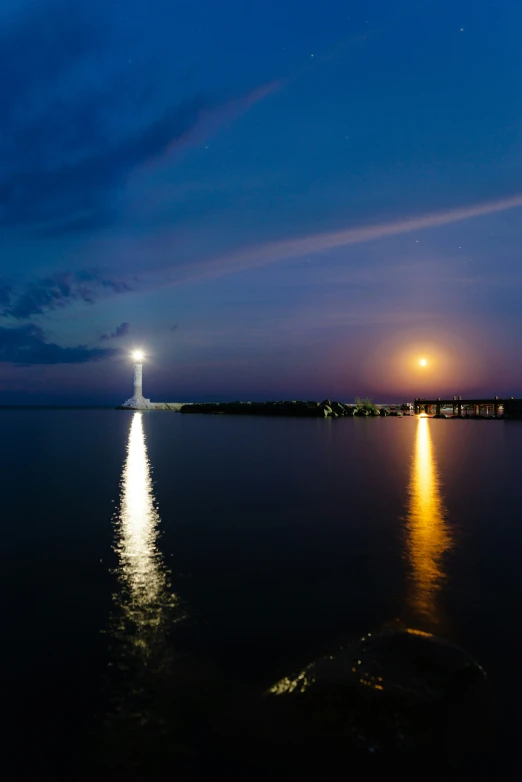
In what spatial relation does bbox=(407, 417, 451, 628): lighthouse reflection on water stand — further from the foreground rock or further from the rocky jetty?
the rocky jetty

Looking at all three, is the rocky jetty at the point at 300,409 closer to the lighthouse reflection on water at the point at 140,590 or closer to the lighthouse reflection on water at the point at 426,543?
the lighthouse reflection on water at the point at 426,543

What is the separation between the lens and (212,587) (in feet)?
30.2

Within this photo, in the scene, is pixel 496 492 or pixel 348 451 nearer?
pixel 496 492

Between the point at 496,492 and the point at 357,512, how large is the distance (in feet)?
25.3

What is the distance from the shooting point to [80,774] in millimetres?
4633

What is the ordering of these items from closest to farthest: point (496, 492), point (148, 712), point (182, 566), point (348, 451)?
1. point (148, 712)
2. point (182, 566)
3. point (496, 492)
4. point (348, 451)

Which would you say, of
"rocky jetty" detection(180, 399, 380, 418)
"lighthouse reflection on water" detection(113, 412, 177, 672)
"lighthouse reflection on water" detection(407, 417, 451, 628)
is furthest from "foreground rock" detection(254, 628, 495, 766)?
"rocky jetty" detection(180, 399, 380, 418)

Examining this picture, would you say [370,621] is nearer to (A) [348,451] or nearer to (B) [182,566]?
(B) [182,566]

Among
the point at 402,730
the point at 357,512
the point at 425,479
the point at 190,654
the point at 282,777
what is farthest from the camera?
the point at 425,479

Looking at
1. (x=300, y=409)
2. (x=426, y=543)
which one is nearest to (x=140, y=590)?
(x=426, y=543)

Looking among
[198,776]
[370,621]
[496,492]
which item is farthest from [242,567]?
[496,492]

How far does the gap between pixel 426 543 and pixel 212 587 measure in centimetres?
615

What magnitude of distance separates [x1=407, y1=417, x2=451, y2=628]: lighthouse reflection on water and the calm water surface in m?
0.06

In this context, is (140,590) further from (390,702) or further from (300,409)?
(300,409)
